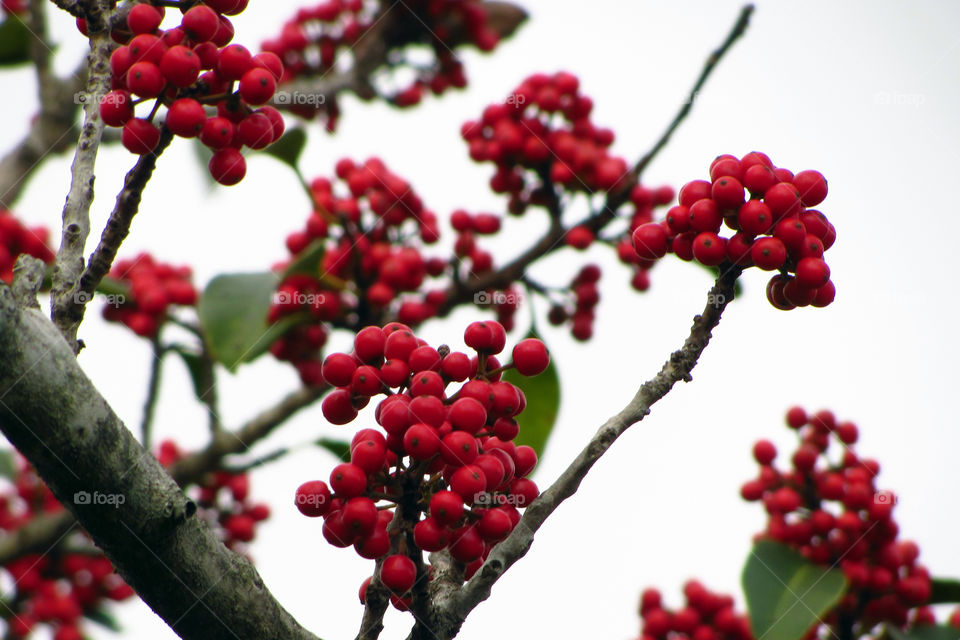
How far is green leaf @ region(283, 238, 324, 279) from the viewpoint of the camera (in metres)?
3.46

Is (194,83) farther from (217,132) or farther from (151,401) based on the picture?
(151,401)

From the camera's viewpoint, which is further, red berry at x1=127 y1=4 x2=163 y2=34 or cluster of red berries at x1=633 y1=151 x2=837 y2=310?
red berry at x1=127 y1=4 x2=163 y2=34

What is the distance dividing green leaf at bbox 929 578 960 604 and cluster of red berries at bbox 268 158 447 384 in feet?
7.10

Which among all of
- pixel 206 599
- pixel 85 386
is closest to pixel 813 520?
pixel 206 599

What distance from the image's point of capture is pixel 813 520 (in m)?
3.25

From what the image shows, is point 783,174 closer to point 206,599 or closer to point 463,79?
point 206,599

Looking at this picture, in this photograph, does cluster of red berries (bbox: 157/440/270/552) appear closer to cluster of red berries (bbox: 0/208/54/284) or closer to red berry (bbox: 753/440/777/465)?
cluster of red berries (bbox: 0/208/54/284)

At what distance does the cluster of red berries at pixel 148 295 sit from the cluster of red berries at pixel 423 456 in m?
2.45

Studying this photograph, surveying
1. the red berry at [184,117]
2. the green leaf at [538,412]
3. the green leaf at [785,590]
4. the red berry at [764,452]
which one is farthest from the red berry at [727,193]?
the red berry at [764,452]

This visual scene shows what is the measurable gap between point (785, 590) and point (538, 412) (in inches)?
38.3

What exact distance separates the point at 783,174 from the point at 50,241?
141 inches

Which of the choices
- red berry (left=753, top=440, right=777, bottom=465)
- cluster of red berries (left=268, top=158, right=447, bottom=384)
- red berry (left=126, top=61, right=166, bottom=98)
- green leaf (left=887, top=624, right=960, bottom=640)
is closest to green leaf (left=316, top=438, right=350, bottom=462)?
cluster of red berries (left=268, top=158, right=447, bottom=384)

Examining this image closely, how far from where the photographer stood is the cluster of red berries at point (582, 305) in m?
4.07

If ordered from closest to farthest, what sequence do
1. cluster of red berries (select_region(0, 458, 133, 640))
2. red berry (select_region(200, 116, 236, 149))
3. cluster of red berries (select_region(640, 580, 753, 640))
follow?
→ red berry (select_region(200, 116, 236, 149)) < cluster of red berries (select_region(640, 580, 753, 640)) < cluster of red berries (select_region(0, 458, 133, 640))
